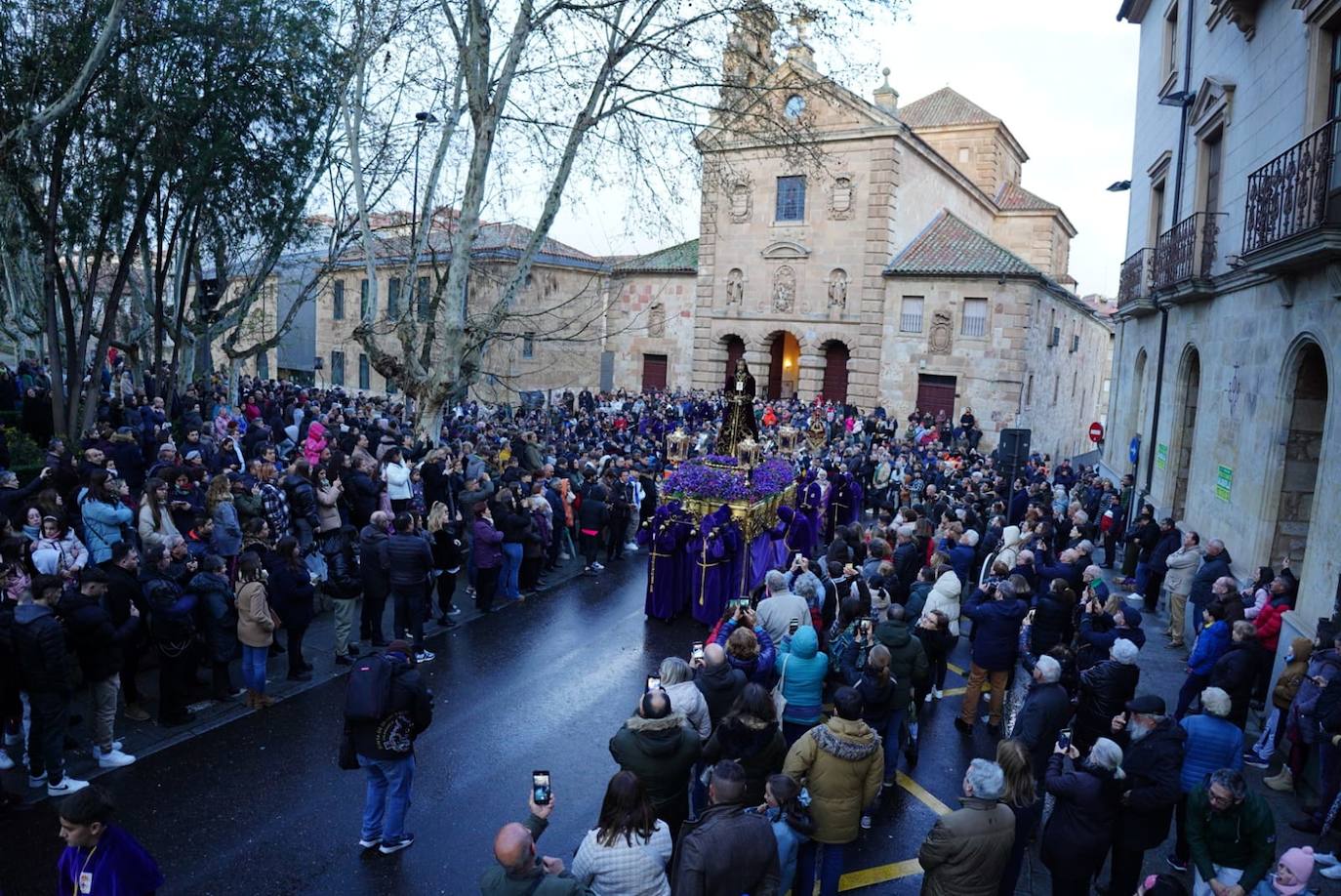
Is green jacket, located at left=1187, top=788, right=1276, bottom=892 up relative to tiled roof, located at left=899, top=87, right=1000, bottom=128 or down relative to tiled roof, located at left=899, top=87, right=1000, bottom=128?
down

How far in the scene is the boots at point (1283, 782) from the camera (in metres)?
7.65

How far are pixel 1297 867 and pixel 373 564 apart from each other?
8209mm

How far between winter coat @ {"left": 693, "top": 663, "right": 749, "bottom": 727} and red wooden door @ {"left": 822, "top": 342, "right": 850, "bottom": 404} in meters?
28.3

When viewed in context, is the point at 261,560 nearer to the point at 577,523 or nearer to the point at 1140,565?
the point at 577,523

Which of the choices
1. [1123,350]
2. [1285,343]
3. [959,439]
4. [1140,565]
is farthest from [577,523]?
[959,439]

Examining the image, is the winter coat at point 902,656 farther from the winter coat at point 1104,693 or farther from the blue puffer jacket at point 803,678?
the winter coat at point 1104,693

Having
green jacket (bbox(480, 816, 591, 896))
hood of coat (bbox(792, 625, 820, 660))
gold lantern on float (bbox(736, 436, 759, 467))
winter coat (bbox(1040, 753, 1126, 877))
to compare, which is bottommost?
winter coat (bbox(1040, 753, 1126, 877))

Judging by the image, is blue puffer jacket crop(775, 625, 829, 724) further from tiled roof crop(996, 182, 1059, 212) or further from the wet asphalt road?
tiled roof crop(996, 182, 1059, 212)

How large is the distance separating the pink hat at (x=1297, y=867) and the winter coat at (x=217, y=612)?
314 inches

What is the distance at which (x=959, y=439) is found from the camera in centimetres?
2844

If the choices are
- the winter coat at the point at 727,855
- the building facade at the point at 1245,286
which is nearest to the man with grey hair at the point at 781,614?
the winter coat at the point at 727,855

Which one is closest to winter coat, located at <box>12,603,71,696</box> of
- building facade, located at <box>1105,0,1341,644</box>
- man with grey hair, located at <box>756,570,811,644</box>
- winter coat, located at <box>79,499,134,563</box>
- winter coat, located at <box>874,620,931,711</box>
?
winter coat, located at <box>79,499,134,563</box>

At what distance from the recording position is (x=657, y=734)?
16.8 feet

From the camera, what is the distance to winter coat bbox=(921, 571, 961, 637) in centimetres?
866
